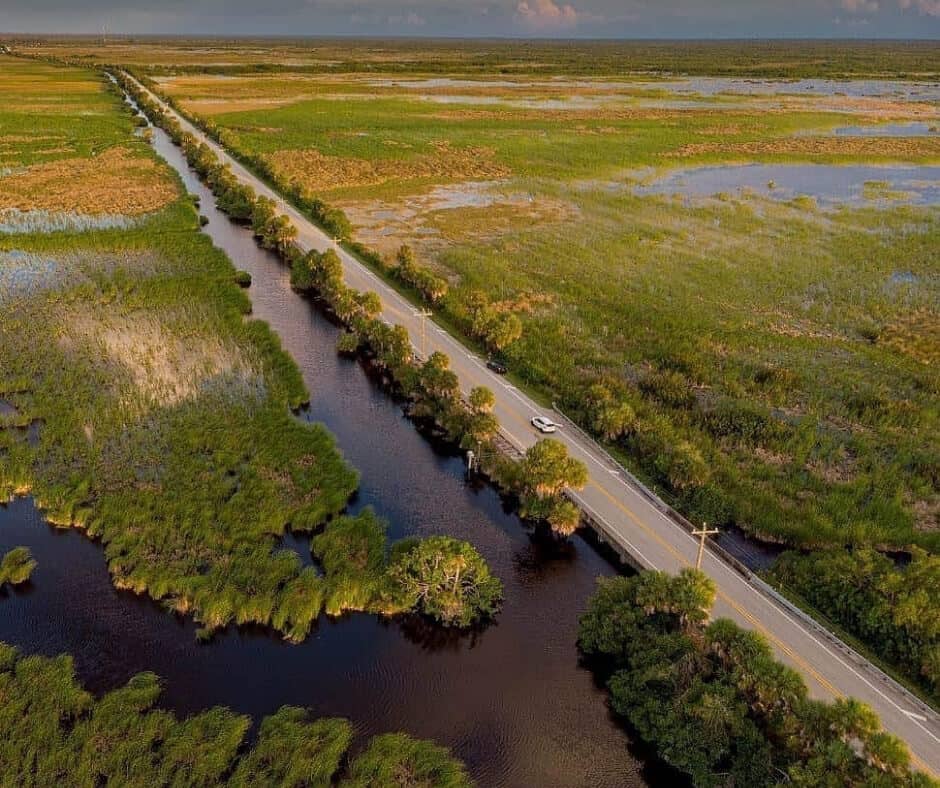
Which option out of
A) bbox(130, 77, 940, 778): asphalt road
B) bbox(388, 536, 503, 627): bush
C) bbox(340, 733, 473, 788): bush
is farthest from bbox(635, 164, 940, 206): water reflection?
bbox(340, 733, 473, 788): bush

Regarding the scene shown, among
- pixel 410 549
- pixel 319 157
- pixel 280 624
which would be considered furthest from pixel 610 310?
pixel 319 157

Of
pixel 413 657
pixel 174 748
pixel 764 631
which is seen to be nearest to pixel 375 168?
pixel 413 657

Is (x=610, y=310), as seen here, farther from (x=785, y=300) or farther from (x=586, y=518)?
(x=586, y=518)

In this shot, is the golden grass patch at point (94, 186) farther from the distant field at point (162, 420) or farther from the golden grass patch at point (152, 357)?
the golden grass patch at point (152, 357)

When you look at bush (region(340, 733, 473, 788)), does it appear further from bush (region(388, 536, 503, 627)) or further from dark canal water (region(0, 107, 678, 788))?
bush (region(388, 536, 503, 627))

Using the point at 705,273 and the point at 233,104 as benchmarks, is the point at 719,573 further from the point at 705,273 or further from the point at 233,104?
the point at 233,104
